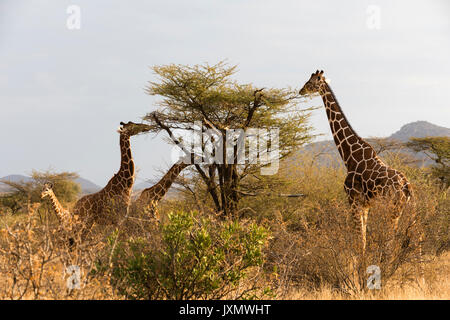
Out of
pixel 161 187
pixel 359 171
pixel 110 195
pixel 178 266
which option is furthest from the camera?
pixel 161 187

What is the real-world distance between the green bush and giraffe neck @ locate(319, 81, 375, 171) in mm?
4023

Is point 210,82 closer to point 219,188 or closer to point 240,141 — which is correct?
point 240,141

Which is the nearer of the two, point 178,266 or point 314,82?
point 178,266

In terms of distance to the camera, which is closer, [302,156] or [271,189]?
[271,189]

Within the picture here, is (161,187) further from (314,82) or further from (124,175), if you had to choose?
(314,82)

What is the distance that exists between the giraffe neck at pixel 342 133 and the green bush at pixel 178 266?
4.02m

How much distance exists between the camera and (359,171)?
27.8ft

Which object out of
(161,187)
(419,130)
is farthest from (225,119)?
(419,130)

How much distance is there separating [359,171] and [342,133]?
3.28 feet

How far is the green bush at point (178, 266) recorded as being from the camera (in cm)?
499

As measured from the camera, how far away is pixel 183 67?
1313 cm

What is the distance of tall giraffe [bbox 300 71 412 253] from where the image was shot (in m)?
7.75
